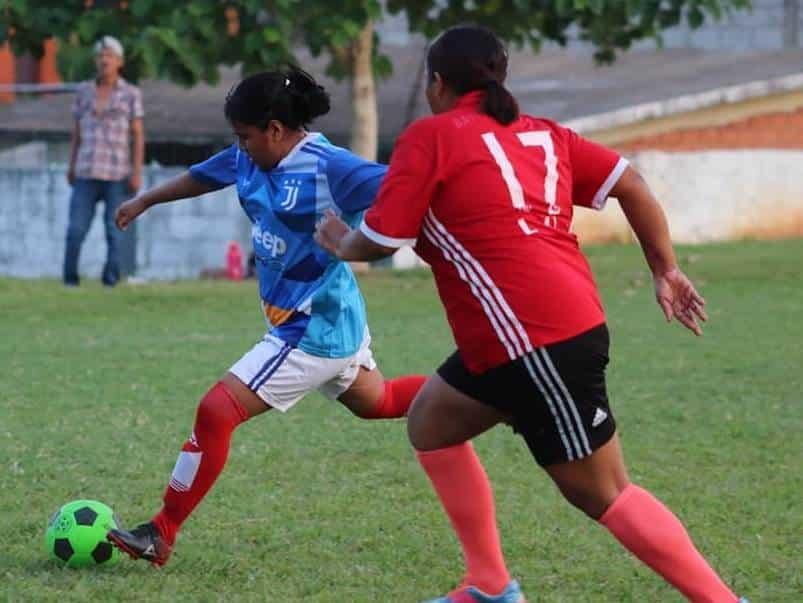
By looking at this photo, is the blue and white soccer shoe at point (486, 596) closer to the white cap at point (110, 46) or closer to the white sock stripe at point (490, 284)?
the white sock stripe at point (490, 284)

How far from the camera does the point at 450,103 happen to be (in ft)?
15.2

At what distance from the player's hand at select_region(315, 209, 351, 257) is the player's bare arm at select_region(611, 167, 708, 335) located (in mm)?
734

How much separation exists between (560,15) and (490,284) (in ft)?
41.0

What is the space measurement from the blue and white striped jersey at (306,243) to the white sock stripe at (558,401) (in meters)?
1.11

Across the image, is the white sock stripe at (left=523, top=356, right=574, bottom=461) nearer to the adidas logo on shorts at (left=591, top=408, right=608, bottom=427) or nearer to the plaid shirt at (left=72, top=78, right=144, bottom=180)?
the adidas logo on shorts at (left=591, top=408, right=608, bottom=427)

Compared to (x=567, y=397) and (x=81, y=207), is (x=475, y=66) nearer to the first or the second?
(x=567, y=397)

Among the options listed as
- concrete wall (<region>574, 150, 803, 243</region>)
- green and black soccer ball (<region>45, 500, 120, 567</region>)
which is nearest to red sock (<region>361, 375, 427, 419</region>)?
green and black soccer ball (<region>45, 500, 120, 567</region>)

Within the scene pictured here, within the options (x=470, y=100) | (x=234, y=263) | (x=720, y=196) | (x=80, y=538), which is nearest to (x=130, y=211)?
(x=80, y=538)

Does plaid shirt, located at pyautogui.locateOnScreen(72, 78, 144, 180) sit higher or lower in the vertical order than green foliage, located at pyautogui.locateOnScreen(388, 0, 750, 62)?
lower

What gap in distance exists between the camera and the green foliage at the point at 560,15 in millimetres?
16297

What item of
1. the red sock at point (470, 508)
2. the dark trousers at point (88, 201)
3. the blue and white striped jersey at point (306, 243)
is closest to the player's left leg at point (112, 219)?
the dark trousers at point (88, 201)

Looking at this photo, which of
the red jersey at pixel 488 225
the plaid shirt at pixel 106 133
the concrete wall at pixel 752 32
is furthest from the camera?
the concrete wall at pixel 752 32

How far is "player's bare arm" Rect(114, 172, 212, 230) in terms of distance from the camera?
20.0 ft

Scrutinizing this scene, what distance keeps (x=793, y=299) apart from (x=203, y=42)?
526 centimetres
